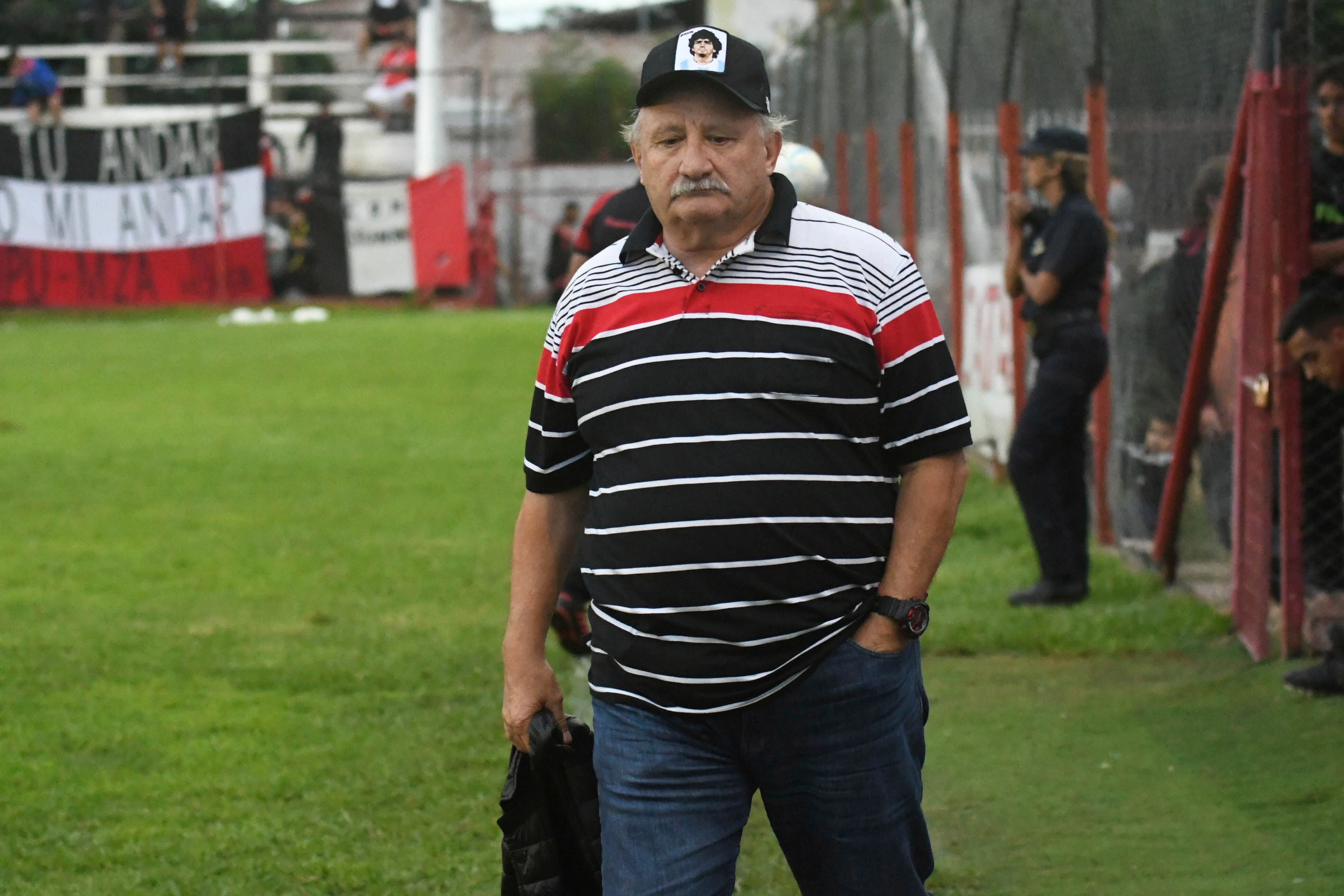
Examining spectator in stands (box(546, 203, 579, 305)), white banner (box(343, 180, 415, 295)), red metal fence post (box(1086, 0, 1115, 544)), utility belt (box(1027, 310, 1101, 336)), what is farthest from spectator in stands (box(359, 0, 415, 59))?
utility belt (box(1027, 310, 1101, 336))

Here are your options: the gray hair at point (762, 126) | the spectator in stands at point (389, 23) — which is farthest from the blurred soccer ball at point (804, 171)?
the spectator in stands at point (389, 23)

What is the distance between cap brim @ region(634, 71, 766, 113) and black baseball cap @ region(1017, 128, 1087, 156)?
5.26 m

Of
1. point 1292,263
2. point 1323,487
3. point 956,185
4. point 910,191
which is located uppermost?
point 1292,263

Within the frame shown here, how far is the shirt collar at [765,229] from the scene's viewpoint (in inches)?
122

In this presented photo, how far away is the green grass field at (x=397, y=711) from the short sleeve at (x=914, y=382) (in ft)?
6.55

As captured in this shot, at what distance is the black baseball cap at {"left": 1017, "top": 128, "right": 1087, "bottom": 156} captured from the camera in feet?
26.6

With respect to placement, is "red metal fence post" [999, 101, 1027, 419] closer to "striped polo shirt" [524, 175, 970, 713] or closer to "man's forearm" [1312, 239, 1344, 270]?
"man's forearm" [1312, 239, 1344, 270]

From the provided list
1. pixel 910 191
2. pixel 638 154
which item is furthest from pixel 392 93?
→ pixel 638 154

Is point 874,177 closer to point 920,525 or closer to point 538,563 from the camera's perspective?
point 538,563

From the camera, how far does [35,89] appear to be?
3281 cm

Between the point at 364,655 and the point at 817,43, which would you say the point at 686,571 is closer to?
the point at 364,655

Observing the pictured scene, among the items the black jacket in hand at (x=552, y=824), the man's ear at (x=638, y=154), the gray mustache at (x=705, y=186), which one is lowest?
the black jacket in hand at (x=552, y=824)

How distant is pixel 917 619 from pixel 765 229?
693mm

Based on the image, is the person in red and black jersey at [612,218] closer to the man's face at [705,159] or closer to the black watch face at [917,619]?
the man's face at [705,159]
